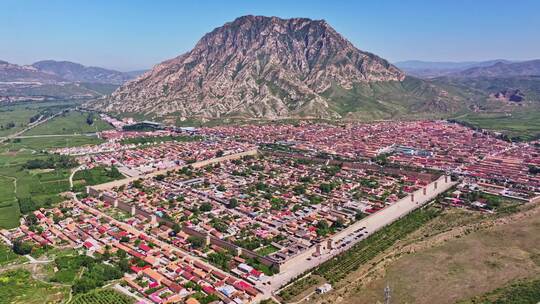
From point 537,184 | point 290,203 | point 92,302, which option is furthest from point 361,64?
point 92,302

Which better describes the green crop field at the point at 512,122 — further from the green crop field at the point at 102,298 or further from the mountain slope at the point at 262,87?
the green crop field at the point at 102,298

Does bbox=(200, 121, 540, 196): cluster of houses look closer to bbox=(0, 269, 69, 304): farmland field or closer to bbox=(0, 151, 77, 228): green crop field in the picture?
bbox=(0, 151, 77, 228): green crop field

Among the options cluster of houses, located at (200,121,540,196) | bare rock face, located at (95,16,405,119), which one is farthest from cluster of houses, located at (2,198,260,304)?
bare rock face, located at (95,16,405,119)

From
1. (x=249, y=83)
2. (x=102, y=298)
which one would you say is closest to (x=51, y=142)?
(x=249, y=83)

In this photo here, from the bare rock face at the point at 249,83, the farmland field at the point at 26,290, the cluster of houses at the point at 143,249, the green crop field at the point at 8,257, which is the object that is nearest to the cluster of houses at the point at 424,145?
the bare rock face at the point at 249,83

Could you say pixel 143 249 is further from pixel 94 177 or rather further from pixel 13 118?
pixel 13 118
